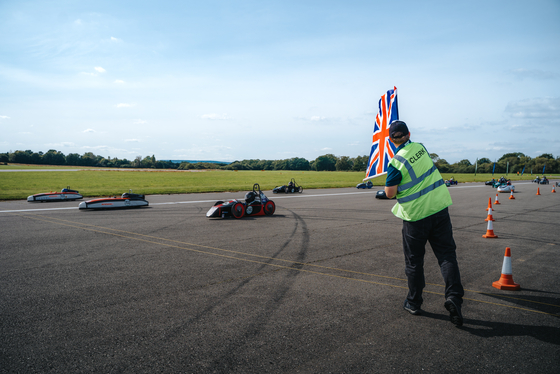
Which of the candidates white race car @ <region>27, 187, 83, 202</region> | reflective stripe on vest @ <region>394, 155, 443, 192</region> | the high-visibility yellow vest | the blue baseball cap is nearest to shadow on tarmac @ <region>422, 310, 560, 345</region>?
the high-visibility yellow vest

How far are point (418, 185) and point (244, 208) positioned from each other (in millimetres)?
8829

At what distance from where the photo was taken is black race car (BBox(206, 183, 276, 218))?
11617 millimetres

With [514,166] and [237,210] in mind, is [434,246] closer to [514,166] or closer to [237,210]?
[237,210]

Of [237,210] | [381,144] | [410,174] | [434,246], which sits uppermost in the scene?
[381,144]

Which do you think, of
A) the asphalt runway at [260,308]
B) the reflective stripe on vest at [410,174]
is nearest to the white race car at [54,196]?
the asphalt runway at [260,308]

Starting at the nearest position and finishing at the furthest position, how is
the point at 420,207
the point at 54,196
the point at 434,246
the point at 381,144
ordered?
the point at 420,207, the point at 434,246, the point at 381,144, the point at 54,196

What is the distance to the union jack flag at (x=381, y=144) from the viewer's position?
12.8 feet

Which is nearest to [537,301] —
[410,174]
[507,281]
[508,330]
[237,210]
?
[507,281]

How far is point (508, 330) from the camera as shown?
11.6 feet

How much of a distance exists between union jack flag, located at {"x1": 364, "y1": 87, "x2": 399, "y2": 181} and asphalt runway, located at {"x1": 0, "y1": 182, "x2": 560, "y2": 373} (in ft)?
6.04

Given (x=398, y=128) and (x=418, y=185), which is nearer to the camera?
(x=418, y=185)

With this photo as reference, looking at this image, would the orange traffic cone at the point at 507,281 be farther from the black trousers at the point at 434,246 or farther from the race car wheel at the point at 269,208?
the race car wheel at the point at 269,208

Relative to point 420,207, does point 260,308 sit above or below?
below

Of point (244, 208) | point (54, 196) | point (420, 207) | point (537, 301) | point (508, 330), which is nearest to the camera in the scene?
point (508, 330)
